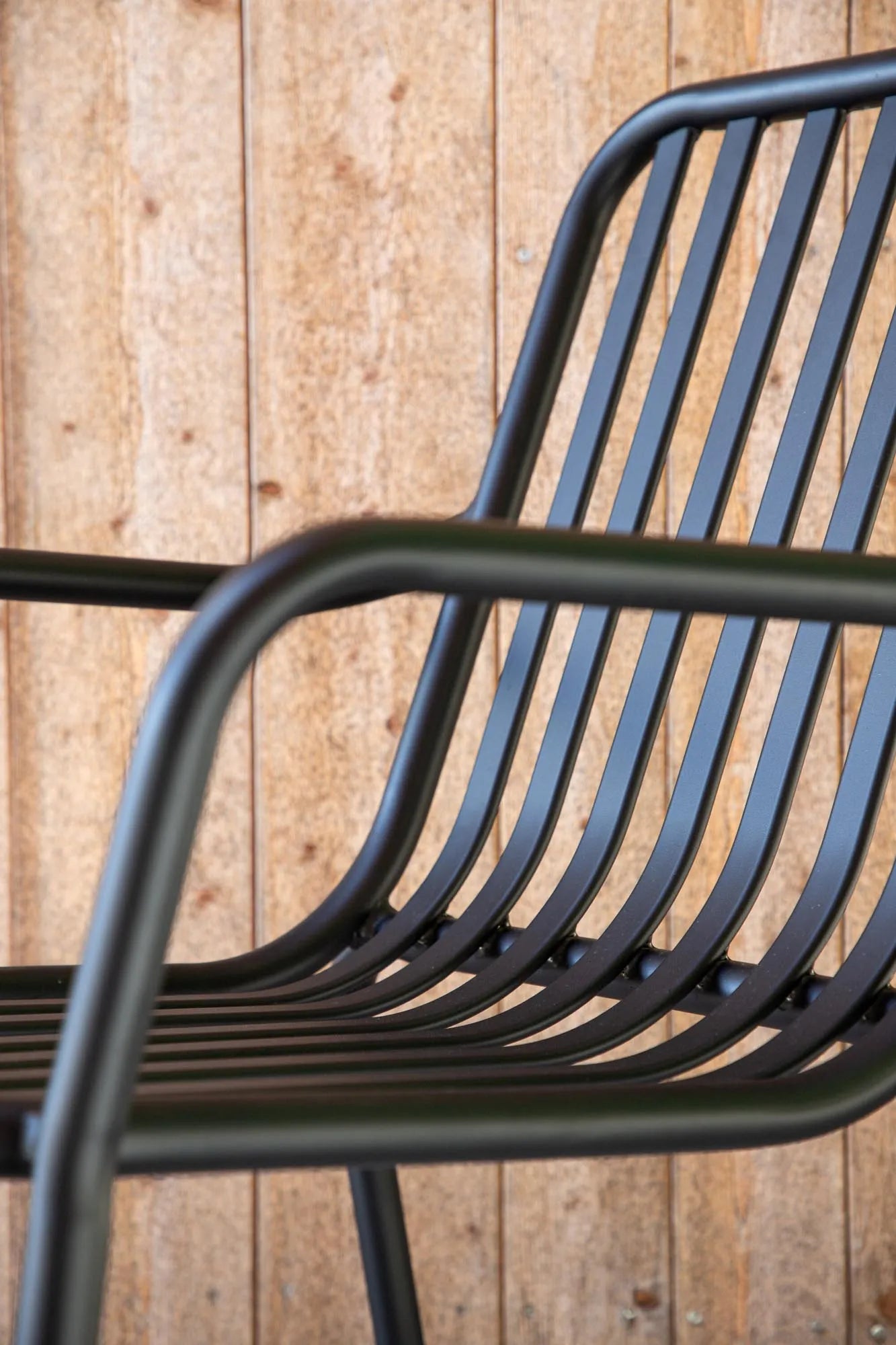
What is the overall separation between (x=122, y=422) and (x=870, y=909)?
87 cm

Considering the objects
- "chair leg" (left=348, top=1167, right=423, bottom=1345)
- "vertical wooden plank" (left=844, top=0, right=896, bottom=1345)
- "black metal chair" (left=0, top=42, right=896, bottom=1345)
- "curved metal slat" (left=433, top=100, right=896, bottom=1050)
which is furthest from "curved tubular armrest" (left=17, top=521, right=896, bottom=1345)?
"vertical wooden plank" (left=844, top=0, right=896, bottom=1345)

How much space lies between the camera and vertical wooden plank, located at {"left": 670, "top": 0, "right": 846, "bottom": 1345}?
57.5 inches

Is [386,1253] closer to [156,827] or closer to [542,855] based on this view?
[542,855]

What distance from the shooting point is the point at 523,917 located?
142 centimetres

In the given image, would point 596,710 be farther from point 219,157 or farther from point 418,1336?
point 418,1336

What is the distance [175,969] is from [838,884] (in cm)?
32

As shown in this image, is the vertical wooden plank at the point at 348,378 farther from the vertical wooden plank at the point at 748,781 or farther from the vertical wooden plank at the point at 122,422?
the vertical wooden plank at the point at 748,781

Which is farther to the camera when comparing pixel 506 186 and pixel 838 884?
pixel 506 186

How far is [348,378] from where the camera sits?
1387 millimetres

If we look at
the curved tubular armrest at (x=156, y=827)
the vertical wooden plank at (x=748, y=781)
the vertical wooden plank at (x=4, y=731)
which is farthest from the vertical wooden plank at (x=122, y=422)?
the curved tubular armrest at (x=156, y=827)

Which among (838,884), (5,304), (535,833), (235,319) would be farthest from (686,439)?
(838,884)

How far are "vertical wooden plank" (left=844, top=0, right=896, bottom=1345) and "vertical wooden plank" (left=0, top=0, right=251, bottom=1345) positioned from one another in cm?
61

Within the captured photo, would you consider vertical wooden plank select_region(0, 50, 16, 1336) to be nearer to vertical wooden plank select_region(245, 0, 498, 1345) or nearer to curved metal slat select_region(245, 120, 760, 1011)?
vertical wooden plank select_region(245, 0, 498, 1345)

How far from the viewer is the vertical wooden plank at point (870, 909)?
1496 mm
